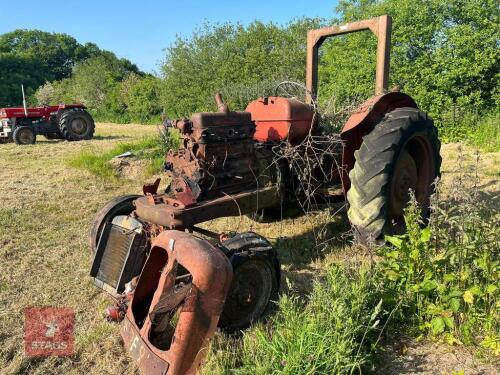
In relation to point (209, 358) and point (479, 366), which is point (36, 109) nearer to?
point (209, 358)

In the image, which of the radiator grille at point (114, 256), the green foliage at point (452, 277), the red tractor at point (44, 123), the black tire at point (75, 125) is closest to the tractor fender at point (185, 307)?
the radiator grille at point (114, 256)

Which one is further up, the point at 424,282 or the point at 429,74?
the point at 429,74

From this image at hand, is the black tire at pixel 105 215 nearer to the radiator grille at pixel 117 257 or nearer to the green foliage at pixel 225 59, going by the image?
the radiator grille at pixel 117 257

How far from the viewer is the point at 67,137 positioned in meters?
14.2

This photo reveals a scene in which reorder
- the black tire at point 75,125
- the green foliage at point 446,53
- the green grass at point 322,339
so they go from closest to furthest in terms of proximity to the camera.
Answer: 1. the green grass at point 322,339
2. the green foliage at point 446,53
3. the black tire at point 75,125

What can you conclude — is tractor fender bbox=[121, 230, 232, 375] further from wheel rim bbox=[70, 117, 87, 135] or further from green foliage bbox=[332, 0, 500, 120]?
wheel rim bbox=[70, 117, 87, 135]

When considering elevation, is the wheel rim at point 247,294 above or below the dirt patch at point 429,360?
above

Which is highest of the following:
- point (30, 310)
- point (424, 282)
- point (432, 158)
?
point (432, 158)

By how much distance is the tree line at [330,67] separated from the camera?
1123 centimetres

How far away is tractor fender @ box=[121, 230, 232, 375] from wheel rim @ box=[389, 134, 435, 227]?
6.33 feet

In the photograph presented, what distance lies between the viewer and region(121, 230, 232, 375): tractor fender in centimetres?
229

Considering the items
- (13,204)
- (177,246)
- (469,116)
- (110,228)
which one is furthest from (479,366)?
(469,116)

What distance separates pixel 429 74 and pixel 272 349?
11372 mm
